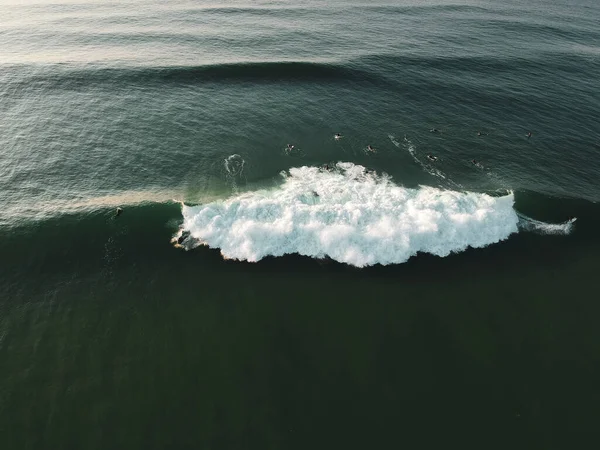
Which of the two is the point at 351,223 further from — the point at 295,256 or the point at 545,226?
the point at 545,226

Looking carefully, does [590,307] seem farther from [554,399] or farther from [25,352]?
[25,352]

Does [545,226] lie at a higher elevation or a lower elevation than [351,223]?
lower

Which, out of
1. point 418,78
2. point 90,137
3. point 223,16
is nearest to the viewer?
point 90,137

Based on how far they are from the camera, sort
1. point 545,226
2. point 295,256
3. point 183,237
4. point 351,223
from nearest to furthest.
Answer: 1. point 295,256
2. point 183,237
3. point 351,223
4. point 545,226

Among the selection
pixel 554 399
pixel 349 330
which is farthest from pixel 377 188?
pixel 554 399

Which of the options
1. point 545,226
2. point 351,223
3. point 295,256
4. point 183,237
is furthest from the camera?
point 545,226

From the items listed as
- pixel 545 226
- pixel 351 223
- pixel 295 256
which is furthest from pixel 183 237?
pixel 545 226
